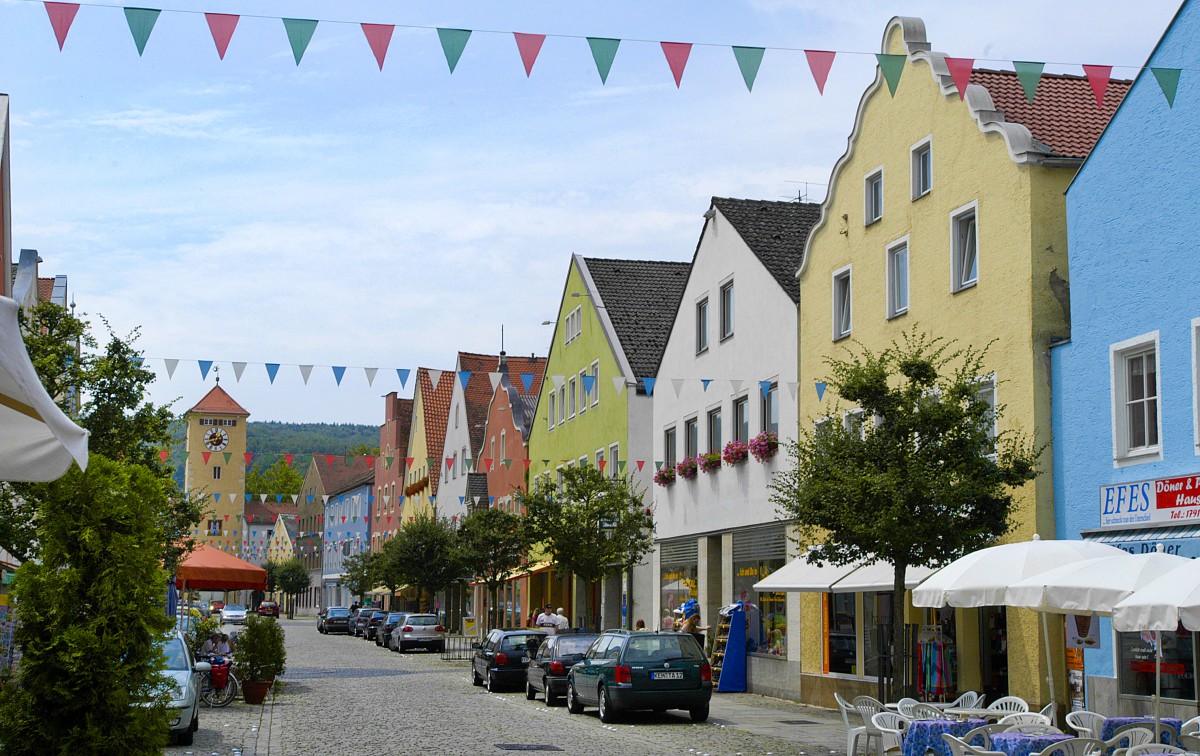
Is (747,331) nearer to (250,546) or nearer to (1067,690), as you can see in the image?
(1067,690)

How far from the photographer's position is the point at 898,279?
77.3 feet

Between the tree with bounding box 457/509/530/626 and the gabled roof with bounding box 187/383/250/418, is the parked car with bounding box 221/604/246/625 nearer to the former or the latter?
the tree with bounding box 457/509/530/626

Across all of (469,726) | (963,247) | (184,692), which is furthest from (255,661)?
(963,247)

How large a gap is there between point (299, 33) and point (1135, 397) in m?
11.6

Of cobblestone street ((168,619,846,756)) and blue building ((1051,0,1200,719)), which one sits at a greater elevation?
blue building ((1051,0,1200,719))

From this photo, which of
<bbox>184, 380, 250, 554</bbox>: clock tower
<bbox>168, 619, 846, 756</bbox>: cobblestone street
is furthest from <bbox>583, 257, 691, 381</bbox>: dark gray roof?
<bbox>184, 380, 250, 554</bbox>: clock tower

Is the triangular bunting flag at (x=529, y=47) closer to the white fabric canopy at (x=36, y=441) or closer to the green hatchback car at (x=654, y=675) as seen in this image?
the white fabric canopy at (x=36, y=441)

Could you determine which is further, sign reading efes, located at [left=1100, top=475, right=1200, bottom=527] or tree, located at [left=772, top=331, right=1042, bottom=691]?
tree, located at [left=772, top=331, right=1042, bottom=691]

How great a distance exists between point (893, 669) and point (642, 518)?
586 inches

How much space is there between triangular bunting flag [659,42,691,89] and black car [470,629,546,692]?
19.6 m

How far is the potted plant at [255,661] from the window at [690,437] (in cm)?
1177

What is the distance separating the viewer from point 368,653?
1973 inches

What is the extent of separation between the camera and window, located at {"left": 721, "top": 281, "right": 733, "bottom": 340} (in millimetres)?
31562

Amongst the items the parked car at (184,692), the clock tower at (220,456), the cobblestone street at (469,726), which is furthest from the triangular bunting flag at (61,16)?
the clock tower at (220,456)
